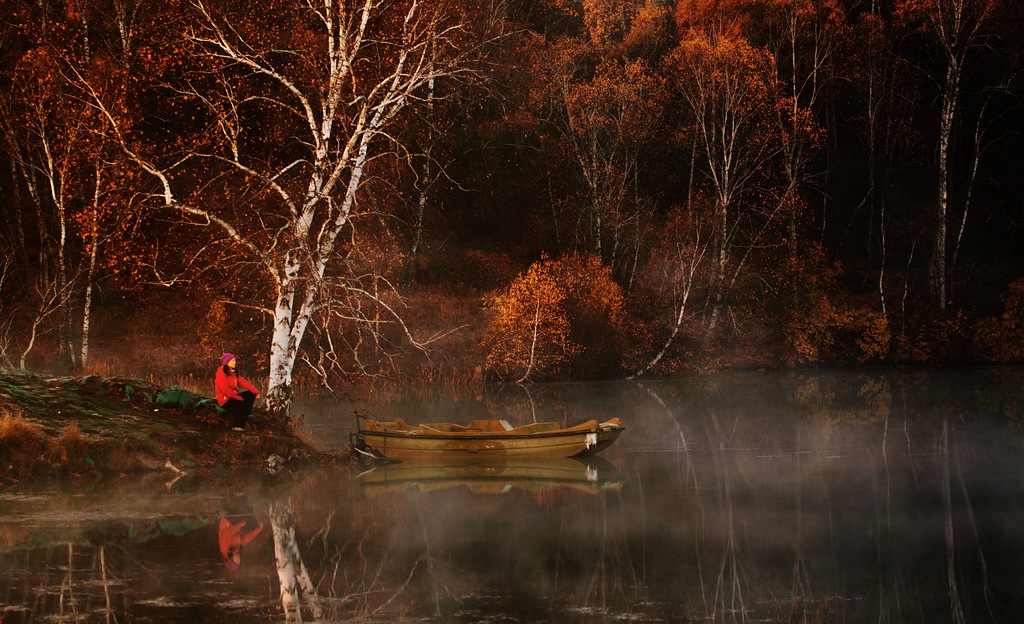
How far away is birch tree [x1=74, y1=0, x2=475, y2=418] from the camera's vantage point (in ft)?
69.1

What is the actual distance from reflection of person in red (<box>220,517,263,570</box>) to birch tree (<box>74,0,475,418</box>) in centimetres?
632

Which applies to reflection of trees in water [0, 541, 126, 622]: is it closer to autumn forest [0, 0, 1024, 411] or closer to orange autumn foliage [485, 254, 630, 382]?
autumn forest [0, 0, 1024, 411]

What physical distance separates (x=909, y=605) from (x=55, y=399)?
52.3 feet

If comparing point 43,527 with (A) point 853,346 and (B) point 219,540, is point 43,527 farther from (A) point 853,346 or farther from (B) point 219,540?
(A) point 853,346

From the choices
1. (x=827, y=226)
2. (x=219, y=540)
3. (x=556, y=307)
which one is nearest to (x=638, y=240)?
(x=556, y=307)

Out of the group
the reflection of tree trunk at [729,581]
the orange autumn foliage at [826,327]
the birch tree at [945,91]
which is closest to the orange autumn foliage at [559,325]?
the orange autumn foliage at [826,327]

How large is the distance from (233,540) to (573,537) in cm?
440

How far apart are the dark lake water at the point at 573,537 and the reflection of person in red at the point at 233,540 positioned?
3.0 inches

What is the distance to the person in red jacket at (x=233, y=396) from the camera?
65.3 ft

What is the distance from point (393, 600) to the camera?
1076 cm

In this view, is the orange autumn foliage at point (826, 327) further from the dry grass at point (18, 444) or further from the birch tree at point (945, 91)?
the dry grass at point (18, 444)

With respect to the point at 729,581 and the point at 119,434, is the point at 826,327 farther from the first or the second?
the point at 729,581

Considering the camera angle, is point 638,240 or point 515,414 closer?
point 515,414

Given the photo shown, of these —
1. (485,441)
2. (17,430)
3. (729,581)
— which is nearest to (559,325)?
(485,441)
